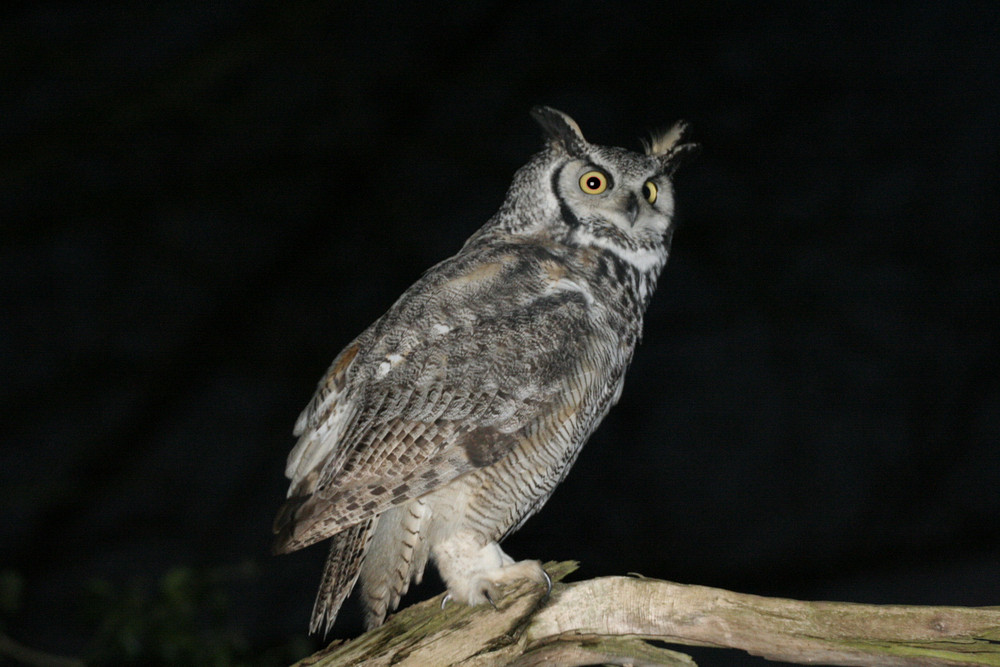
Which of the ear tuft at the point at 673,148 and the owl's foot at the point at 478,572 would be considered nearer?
the owl's foot at the point at 478,572

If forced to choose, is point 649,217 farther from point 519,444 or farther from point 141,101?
point 141,101

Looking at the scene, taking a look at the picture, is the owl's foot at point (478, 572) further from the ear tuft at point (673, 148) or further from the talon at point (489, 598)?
the ear tuft at point (673, 148)

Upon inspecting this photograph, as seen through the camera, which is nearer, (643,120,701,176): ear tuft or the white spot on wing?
the white spot on wing

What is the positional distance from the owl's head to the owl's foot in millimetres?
448

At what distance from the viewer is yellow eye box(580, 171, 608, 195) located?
1178 millimetres

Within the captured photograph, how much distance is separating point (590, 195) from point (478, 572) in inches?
21.1

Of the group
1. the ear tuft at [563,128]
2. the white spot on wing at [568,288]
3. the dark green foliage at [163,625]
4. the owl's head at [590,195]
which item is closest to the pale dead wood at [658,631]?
the white spot on wing at [568,288]

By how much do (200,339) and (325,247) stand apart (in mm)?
472

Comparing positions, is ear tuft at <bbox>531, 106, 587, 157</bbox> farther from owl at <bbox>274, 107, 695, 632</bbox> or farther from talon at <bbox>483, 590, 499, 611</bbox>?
talon at <bbox>483, 590, 499, 611</bbox>

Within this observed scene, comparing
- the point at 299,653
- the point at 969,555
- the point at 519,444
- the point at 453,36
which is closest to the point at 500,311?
the point at 519,444

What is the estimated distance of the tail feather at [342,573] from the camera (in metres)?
1.10

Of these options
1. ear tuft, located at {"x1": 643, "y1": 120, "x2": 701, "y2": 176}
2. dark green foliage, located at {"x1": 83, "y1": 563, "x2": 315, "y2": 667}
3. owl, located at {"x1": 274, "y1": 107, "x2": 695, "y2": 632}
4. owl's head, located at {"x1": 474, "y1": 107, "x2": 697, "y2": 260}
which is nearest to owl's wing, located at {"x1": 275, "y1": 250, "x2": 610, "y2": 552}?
owl, located at {"x1": 274, "y1": 107, "x2": 695, "y2": 632}

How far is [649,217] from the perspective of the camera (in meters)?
1.20

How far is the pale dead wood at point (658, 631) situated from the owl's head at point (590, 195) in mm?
474
